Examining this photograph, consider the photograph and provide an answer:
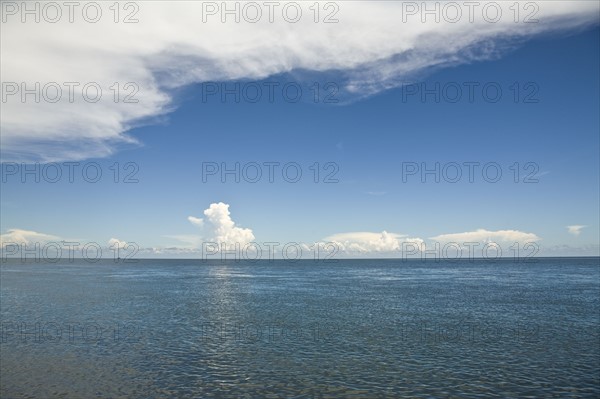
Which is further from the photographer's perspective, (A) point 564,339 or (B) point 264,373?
(A) point 564,339

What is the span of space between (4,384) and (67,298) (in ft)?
210

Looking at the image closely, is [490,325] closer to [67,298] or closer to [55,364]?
[55,364]

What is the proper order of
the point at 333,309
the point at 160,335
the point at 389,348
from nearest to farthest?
the point at 389,348, the point at 160,335, the point at 333,309

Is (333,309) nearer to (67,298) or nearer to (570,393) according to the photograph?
(570,393)

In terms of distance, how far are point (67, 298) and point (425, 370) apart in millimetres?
79983

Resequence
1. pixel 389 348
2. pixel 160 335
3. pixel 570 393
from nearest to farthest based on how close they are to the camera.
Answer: pixel 570 393 < pixel 389 348 < pixel 160 335

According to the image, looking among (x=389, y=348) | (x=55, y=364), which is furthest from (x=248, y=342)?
(x=55, y=364)

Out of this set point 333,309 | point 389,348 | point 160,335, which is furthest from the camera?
point 333,309

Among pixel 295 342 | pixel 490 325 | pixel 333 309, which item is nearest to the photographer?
pixel 295 342

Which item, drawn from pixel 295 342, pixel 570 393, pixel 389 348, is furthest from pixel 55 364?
pixel 570 393

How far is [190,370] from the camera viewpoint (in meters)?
35.1

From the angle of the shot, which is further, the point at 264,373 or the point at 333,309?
the point at 333,309

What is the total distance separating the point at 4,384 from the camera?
1208 inches

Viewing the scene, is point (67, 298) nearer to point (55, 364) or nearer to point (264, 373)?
point (55, 364)
